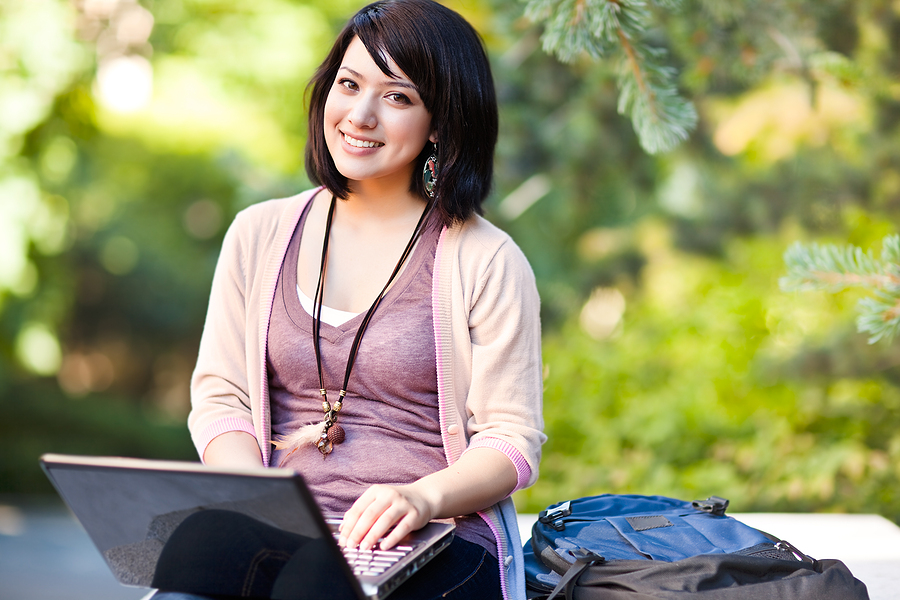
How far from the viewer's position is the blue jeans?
114 cm

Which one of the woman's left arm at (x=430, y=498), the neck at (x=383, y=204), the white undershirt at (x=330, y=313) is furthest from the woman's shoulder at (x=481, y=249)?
the woman's left arm at (x=430, y=498)

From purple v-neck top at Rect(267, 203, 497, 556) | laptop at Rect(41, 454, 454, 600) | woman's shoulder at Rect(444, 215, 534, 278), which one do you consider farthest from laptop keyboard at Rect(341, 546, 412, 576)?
woman's shoulder at Rect(444, 215, 534, 278)

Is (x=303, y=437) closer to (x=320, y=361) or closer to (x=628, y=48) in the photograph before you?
(x=320, y=361)

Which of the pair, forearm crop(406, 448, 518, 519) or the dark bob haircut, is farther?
the dark bob haircut

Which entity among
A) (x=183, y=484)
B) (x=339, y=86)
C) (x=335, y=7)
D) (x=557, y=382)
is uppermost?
(x=335, y=7)

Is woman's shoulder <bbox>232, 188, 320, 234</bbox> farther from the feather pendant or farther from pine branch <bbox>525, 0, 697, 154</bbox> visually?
pine branch <bbox>525, 0, 697, 154</bbox>

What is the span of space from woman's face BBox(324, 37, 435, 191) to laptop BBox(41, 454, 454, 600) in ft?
2.18

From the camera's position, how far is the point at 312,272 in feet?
4.90

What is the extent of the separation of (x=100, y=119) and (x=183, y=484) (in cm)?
586

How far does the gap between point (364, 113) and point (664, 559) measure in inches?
34.8

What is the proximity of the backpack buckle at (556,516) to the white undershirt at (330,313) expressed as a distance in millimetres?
493

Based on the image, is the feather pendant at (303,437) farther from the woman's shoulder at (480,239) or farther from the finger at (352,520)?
the woman's shoulder at (480,239)

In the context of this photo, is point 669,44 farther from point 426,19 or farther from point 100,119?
point 100,119

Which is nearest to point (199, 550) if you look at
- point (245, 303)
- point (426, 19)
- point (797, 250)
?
point (245, 303)
